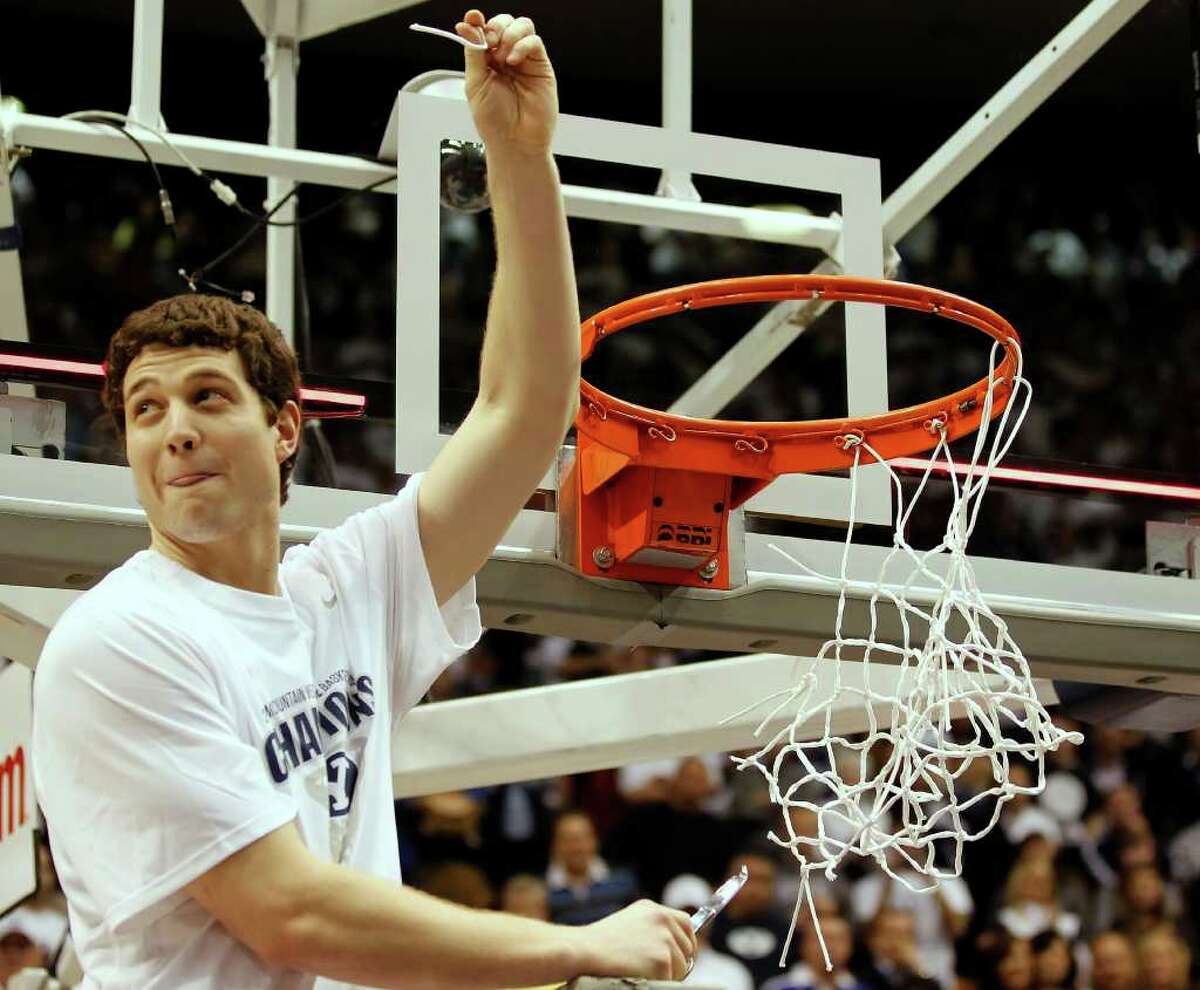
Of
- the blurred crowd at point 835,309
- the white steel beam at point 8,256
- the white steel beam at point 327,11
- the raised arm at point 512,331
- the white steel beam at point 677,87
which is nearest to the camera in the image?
the raised arm at point 512,331

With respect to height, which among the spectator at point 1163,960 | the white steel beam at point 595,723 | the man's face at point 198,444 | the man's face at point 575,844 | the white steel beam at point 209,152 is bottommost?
the spectator at point 1163,960

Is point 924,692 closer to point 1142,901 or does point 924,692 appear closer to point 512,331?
point 512,331

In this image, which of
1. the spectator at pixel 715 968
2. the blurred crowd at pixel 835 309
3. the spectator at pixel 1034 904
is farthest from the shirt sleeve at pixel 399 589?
the spectator at pixel 1034 904

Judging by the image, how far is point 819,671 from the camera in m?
3.97

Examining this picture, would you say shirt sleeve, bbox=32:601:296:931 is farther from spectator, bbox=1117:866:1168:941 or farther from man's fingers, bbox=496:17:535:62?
spectator, bbox=1117:866:1168:941

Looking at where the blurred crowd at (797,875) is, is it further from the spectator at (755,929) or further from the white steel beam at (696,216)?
the white steel beam at (696,216)

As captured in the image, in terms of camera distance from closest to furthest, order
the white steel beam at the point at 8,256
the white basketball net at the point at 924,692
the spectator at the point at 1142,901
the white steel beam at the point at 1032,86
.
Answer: the white basketball net at the point at 924,692 → the white steel beam at the point at 8,256 → the white steel beam at the point at 1032,86 → the spectator at the point at 1142,901

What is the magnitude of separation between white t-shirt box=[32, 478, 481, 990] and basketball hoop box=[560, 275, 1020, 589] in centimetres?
163

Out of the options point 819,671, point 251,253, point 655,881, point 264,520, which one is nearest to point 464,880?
point 655,881

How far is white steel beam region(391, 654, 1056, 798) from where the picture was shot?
159 inches

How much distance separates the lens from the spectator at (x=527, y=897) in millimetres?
5262

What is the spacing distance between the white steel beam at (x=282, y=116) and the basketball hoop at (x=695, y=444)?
136 cm

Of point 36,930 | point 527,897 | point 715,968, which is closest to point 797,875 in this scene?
point 715,968

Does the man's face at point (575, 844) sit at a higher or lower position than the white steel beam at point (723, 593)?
lower
